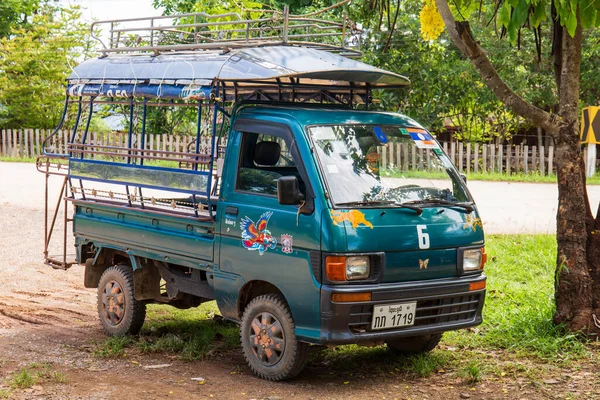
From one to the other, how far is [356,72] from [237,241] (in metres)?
1.70

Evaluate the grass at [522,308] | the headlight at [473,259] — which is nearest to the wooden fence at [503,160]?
the grass at [522,308]

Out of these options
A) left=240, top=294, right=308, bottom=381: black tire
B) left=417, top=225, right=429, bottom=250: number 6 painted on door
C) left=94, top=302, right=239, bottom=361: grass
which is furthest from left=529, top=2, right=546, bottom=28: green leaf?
left=94, top=302, right=239, bottom=361: grass

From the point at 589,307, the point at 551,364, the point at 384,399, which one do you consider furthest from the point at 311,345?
the point at 589,307

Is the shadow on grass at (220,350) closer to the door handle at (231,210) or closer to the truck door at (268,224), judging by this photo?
the truck door at (268,224)

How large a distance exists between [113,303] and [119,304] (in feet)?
0.33

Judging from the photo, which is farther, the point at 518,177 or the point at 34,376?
the point at 518,177

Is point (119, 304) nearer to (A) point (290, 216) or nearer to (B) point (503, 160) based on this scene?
(A) point (290, 216)

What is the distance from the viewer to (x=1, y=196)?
19.9 meters

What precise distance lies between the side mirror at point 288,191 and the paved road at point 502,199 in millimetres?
8033

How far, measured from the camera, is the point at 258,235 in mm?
6609

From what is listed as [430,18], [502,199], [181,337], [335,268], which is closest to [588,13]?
[430,18]

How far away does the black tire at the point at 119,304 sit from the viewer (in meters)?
8.18

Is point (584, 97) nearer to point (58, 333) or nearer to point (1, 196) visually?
point (1, 196)

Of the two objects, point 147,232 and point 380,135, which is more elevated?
point 380,135
